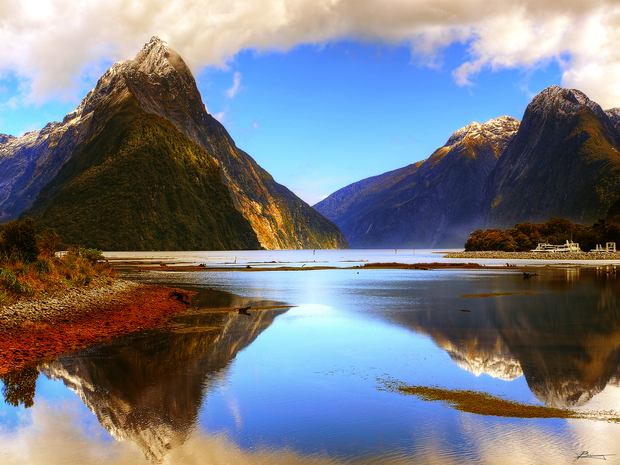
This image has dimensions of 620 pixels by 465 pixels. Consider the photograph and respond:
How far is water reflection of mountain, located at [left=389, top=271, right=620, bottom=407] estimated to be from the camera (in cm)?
1238

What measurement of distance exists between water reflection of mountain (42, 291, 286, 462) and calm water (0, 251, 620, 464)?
1.8 inches

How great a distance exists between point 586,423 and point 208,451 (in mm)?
6879

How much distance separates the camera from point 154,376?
12.8m

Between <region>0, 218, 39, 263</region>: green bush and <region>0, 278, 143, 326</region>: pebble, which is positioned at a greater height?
<region>0, 218, 39, 263</region>: green bush

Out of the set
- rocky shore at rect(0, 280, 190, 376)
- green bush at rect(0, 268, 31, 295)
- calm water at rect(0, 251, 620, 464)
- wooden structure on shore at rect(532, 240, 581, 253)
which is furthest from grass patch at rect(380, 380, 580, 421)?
wooden structure on shore at rect(532, 240, 581, 253)

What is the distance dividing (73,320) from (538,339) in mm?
18302

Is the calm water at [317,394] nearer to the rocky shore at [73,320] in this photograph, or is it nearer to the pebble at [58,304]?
the rocky shore at [73,320]

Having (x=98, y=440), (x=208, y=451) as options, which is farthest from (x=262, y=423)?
(x=98, y=440)

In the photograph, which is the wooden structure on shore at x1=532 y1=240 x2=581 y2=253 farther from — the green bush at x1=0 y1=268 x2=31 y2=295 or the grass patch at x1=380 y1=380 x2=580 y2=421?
the grass patch at x1=380 y1=380 x2=580 y2=421

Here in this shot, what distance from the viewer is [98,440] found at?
8.74 meters

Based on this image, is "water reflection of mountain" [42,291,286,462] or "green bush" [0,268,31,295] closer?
"water reflection of mountain" [42,291,286,462]

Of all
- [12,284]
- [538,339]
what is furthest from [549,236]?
[12,284]

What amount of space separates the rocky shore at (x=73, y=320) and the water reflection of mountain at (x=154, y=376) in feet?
3.69

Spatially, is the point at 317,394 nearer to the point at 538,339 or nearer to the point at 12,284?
the point at 538,339
